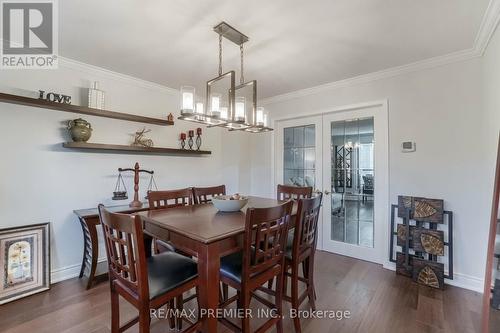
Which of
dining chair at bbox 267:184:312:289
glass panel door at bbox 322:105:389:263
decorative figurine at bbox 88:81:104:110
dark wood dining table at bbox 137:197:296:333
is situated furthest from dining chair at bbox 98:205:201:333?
glass panel door at bbox 322:105:389:263

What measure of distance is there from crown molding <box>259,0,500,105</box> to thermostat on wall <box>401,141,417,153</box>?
0.83 meters

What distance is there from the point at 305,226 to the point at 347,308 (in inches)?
36.1

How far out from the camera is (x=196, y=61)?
2.71 meters

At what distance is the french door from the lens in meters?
3.06

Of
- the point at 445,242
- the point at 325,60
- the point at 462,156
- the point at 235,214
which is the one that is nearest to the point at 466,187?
the point at 462,156

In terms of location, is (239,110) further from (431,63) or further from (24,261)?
(24,261)

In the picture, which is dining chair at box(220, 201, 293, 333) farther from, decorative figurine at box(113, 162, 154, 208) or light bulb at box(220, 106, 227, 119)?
decorative figurine at box(113, 162, 154, 208)

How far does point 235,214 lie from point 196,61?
1808 millimetres

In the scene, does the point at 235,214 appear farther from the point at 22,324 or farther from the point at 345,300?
the point at 22,324

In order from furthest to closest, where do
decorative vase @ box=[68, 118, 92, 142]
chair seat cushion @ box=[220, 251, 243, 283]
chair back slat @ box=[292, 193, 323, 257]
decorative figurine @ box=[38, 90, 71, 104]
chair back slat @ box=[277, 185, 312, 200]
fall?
chair back slat @ box=[277, 185, 312, 200] < decorative vase @ box=[68, 118, 92, 142] < decorative figurine @ box=[38, 90, 71, 104] < chair back slat @ box=[292, 193, 323, 257] < chair seat cushion @ box=[220, 251, 243, 283]

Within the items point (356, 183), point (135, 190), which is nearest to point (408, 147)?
point (356, 183)

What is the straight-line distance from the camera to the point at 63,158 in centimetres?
261

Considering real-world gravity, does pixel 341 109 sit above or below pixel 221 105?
above

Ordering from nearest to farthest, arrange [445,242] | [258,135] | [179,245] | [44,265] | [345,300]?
→ [179,245] → [345,300] → [44,265] → [445,242] → [258,135]
